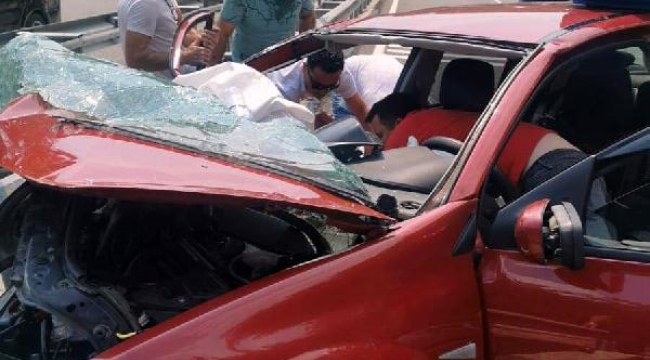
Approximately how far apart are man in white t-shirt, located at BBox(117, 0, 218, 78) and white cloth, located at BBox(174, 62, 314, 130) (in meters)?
1.48

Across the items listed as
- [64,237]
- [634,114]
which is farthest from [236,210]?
[634,114]

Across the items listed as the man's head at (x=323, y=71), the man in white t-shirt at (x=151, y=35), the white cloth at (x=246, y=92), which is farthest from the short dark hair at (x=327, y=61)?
the man in white t-shirt at (x=151, y=35)

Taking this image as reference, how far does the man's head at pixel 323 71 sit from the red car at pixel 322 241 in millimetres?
1288

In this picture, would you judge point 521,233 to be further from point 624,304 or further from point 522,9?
point 522,9

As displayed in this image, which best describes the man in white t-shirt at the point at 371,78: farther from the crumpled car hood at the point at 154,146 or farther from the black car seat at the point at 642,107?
the crumpled car hood at the point at 154,146

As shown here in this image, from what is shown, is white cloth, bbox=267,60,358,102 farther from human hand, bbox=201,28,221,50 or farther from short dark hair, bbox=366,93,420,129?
A: human hand, bbox=201,28,221,50

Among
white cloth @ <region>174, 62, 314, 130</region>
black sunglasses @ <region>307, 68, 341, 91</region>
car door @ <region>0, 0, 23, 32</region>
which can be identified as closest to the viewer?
white cloth @ <region>174, 62, 314, 130</region>

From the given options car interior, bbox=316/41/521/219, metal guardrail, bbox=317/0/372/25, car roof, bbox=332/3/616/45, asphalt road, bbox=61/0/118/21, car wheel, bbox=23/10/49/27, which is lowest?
asphalt road, bbox=61/0/118/21

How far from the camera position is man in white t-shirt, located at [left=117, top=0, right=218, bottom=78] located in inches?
207

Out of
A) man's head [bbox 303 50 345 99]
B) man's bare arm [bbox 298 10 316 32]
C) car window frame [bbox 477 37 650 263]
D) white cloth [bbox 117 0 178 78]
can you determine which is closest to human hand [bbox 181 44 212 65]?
white cloth [bbox 117 0 178 78]

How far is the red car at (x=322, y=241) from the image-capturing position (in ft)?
7.61

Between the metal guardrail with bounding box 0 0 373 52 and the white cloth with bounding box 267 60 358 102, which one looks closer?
the white cloth with bounding box 267 60 358 102

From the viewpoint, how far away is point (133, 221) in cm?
306

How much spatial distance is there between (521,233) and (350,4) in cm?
1027
